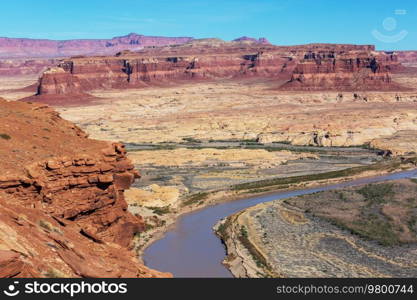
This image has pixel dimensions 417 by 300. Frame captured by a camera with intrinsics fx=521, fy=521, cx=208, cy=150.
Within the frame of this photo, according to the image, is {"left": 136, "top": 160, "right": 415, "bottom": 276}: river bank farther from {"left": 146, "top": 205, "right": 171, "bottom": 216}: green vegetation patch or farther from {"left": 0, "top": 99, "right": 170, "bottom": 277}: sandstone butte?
{"left": 0, "top": 99, "right": 170, "bottom": 277}: sandstone butte

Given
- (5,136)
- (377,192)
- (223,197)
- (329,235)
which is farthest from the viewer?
(223,197)

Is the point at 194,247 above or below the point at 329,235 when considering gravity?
below

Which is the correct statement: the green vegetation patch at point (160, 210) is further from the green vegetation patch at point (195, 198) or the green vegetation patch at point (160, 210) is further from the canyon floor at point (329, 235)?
the canyon floor at point (329, 235)

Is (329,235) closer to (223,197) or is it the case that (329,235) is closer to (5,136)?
(223,197)

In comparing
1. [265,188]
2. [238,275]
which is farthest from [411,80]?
[238,275]

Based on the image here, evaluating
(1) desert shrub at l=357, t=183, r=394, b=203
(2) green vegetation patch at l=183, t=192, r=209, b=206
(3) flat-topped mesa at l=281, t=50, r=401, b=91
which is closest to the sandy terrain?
(3) flat-topped mesa at l=281, t=50, r=401, b=91

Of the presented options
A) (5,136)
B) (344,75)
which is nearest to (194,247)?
(5,136)
